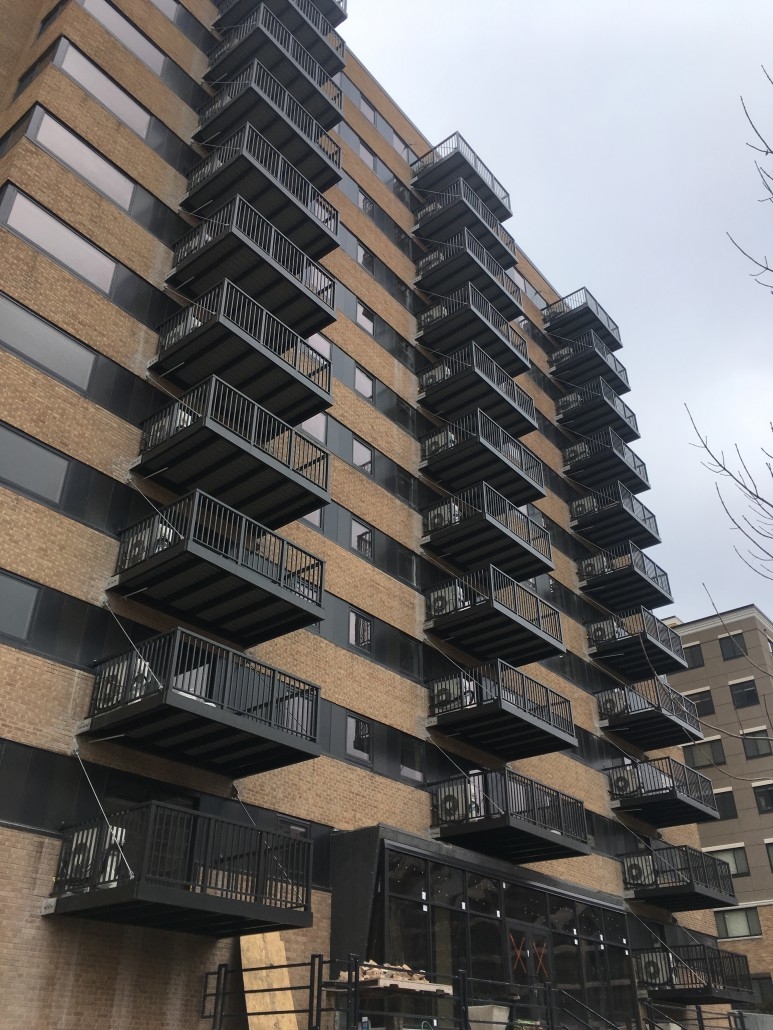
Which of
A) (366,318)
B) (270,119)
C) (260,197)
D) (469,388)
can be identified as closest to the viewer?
(260,197)

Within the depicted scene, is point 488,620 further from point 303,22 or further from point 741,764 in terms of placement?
point 741,764

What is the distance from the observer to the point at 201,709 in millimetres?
14836

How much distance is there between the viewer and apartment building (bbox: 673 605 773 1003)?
142ft

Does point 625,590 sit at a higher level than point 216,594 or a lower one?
higher

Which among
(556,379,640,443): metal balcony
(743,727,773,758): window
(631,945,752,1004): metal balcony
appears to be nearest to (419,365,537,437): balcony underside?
(556,379,640,443): metal balcony

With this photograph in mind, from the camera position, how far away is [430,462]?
27844mm

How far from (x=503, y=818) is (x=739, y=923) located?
2968 cm

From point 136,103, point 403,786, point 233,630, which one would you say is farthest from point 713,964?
point 136,103

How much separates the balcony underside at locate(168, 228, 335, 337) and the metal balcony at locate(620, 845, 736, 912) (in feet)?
66.7

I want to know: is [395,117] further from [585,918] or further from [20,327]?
[585,918]

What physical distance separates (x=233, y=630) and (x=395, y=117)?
82.8 ft

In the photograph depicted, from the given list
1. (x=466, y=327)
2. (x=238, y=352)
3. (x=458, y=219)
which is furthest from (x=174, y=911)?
(x=458, y=219)

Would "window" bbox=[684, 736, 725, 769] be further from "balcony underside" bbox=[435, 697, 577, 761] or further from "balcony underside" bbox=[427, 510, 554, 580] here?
"balcony underside" bbox=[435, 697, 577, 761]

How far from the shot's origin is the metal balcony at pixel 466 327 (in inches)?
1201
